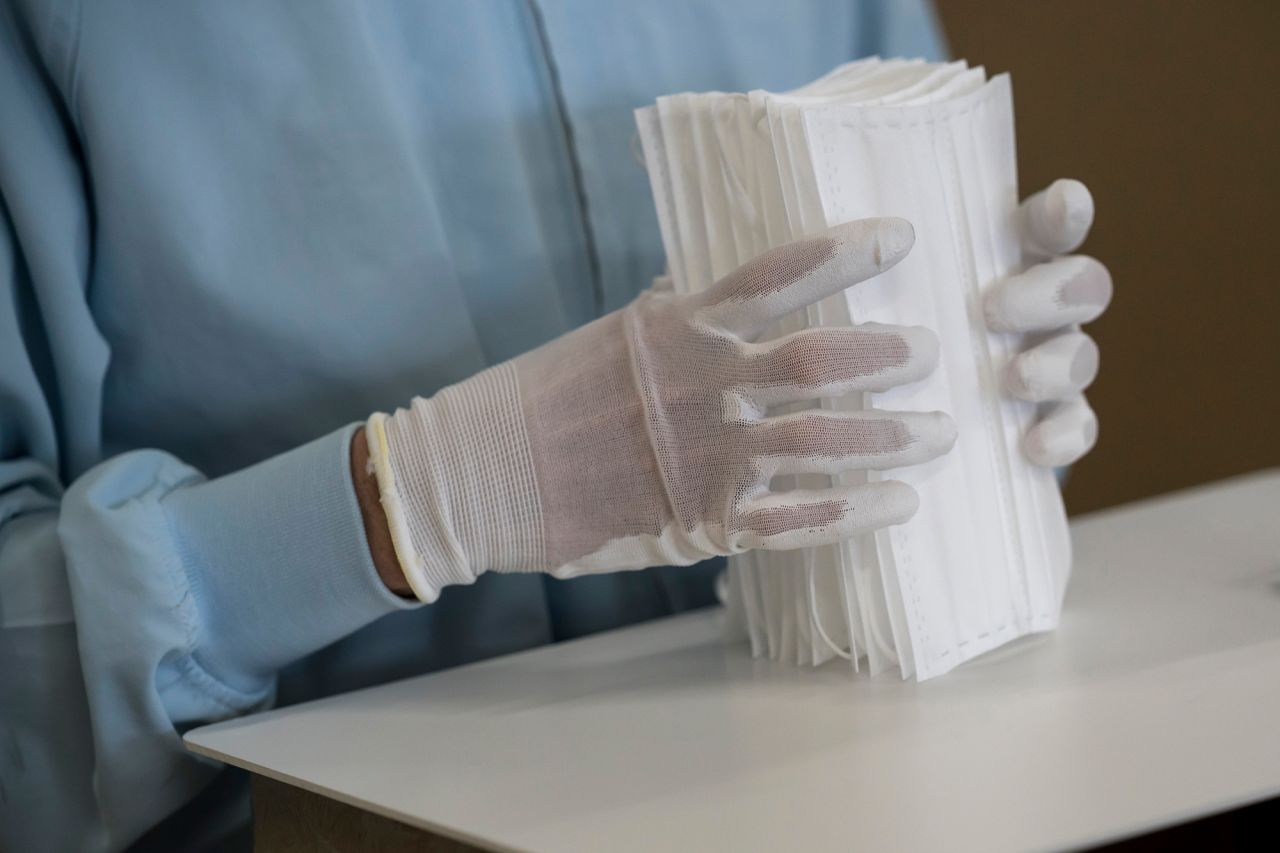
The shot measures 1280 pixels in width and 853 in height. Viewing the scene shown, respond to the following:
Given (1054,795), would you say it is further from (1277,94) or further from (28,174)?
(1277,94)

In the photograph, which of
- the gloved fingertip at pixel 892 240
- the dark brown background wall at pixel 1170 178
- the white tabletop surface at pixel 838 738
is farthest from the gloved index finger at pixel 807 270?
the dark brown background wall at pixel 1170 178

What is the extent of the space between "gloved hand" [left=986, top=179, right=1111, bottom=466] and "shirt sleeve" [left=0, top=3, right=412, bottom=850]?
428 mm

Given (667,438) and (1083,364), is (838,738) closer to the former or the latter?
(667,438)

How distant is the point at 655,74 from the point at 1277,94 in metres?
1.16

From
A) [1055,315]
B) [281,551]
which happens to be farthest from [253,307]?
[1055,315]

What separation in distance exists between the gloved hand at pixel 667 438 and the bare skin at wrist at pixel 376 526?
2 cm

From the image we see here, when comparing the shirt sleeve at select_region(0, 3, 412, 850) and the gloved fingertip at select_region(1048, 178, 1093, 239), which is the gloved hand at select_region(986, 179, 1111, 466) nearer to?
the gloved fingertip at select_region(1048, 178, 1093, 239)

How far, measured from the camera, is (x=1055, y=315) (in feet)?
2.22

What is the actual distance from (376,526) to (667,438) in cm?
20

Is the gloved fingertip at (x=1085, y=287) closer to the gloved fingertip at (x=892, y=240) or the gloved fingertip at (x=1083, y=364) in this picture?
the gloved fingertip at (x=1083, y=364)

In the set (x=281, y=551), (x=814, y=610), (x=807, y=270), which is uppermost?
(x=807, y=270)

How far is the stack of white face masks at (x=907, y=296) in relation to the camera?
620 mm

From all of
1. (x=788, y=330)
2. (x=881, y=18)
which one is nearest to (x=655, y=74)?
(x=881, y=18)

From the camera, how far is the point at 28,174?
74 centimetres
